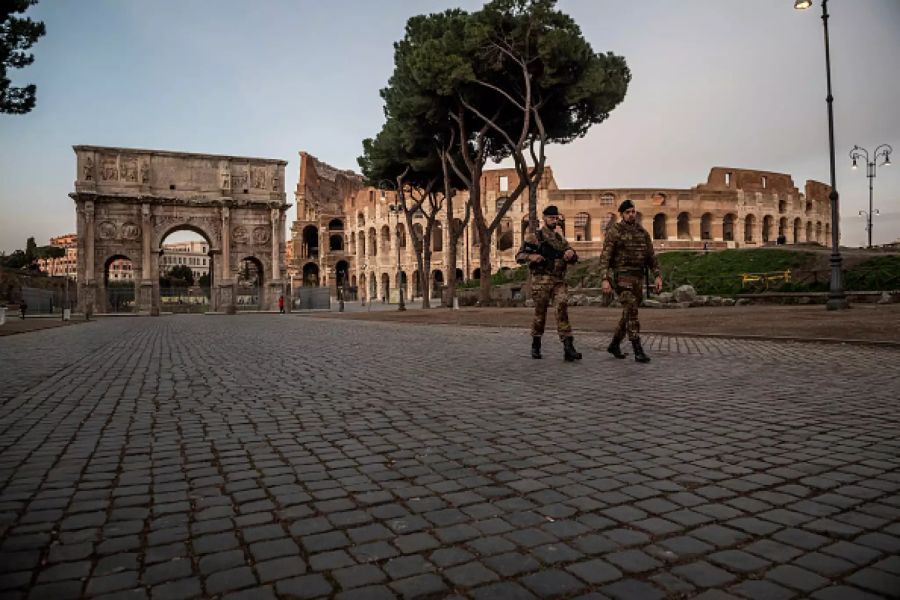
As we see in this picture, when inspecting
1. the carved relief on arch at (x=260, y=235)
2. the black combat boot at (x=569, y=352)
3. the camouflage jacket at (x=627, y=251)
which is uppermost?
the carved relief on arch at (x=260, y=235)

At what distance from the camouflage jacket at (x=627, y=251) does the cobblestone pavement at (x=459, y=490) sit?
1891mm

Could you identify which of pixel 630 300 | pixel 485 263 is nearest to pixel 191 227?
pixel 485 263

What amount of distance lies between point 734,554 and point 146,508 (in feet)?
7.29

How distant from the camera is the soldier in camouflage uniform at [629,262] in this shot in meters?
6.91

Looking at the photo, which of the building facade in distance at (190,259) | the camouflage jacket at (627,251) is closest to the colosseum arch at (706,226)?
the camouflage jacket at (627,251)

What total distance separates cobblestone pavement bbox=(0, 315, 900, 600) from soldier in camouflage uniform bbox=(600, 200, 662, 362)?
1.52 metres

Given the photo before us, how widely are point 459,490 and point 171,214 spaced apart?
4131cm

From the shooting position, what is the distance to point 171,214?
38.8 m

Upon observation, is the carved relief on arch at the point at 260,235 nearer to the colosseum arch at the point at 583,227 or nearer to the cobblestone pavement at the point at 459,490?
the colosseum arch at the point at 583,227

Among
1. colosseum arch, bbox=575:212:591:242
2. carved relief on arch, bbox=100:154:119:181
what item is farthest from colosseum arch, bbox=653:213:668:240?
carved relief on arch, bbox=100:154:119:181

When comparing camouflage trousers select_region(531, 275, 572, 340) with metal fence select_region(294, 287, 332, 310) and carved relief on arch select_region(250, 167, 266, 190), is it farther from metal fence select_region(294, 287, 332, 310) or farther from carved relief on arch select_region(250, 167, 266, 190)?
carved relief on arch select_region(250, 167, 266, 190)

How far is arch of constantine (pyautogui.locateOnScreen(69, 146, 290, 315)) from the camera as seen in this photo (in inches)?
1447

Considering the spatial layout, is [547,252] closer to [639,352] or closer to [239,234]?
[639,352]

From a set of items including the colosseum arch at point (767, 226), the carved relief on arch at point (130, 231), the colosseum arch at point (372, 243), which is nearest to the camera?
the carved relief on arch at point (130, 231)
